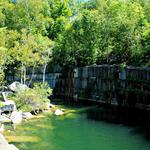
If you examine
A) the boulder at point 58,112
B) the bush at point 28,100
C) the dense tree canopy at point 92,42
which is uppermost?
the dense tree canopy at point 92,42

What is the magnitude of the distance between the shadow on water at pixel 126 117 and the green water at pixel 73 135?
899 millimetres

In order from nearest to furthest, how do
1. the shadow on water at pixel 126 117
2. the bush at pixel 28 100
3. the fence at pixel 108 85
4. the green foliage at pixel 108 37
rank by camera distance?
the shadow on water at pixel 126 117 → the bush at pixel 28 100 → the fence at pixel 108 85 → the green foliage at pixel 108 37

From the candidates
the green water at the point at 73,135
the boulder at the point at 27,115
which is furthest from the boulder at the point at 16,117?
the green water at the point at 73,135

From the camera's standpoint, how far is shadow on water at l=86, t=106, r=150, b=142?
3700 cm

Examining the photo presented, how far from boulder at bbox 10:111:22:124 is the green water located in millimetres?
768

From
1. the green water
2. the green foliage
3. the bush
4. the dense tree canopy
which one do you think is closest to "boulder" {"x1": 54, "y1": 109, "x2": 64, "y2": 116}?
the bush

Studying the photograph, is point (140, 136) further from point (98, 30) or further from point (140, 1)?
point (140, 1)

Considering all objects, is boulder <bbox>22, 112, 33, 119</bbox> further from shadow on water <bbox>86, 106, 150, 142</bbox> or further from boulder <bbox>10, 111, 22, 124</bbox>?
shadow on water <bbox>86, 106, 150, 142</bbox>

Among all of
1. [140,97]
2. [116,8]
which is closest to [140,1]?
[116,8]

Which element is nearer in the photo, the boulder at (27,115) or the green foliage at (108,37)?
the boulder at (27,115)

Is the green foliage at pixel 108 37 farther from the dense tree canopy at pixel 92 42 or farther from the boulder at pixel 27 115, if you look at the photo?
the boulder at pixel 27 115

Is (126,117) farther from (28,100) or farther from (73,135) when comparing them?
(28,100)

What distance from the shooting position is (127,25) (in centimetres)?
5681

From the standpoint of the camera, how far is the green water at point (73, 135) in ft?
102
